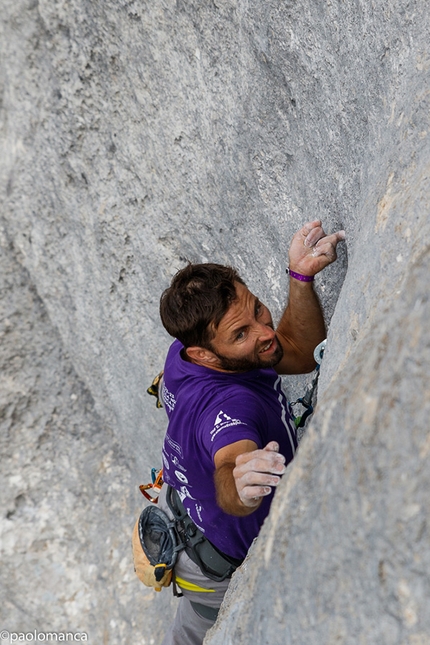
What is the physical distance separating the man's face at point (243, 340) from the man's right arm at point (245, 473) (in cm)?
38

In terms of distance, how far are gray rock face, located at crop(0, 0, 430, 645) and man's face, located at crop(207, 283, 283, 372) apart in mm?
270

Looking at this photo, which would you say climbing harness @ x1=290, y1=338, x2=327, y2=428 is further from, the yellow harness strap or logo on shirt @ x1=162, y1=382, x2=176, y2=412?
the yellow harness strap

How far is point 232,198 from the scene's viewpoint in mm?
3047

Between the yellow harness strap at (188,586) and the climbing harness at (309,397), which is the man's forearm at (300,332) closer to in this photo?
the climbing harness at (309,397)

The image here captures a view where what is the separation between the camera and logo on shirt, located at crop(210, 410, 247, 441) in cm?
198

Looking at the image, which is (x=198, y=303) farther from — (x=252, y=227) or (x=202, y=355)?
(x=252, y=227)

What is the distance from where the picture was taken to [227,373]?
7.39 ft

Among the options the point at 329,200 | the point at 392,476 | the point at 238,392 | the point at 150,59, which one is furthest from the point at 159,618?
the point at 392,476

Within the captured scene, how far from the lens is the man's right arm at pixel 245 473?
170cm

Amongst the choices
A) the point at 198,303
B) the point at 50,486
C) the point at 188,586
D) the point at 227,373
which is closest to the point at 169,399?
the point at 227,373

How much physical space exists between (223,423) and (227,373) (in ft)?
0.94

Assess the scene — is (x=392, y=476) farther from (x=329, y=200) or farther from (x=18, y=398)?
(x=18, y=398)

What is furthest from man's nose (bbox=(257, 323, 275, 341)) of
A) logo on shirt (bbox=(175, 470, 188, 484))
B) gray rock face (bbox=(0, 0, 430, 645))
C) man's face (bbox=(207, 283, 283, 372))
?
logo on shirt (bbox=(175, 470, 188, 484))

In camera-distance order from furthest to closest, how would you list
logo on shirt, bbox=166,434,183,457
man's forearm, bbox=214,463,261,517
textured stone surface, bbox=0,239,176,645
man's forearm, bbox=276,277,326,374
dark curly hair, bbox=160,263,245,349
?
textured stone surface, bbox=0,239,176,645
man's forearm, bbox=276,277,326,374
logo on shirt, bbox=166,434,183,457
dark curly hair, bbox=160,263,245,349
man's forearm, bbox=214,463,261,517
